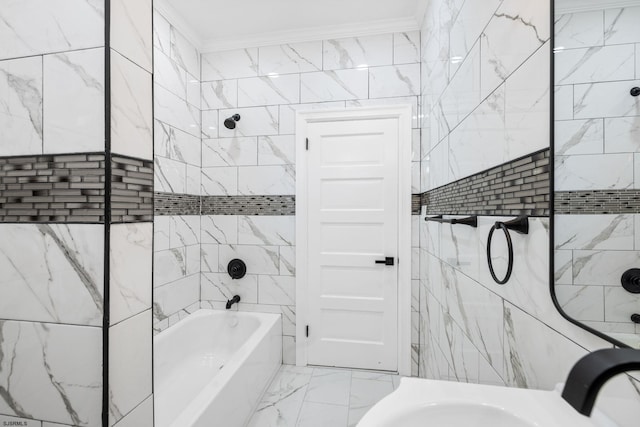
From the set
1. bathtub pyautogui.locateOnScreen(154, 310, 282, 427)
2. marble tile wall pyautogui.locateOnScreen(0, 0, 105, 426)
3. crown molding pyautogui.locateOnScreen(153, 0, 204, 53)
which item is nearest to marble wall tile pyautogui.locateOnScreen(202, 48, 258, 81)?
crown molding pyautogui.locateOnScreen(153, 0, 204, 53)

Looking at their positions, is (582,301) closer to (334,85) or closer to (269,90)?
(334,85)

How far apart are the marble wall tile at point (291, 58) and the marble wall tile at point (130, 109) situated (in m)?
1.87

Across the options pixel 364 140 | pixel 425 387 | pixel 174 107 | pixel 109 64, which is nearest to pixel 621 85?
pixel 425 387

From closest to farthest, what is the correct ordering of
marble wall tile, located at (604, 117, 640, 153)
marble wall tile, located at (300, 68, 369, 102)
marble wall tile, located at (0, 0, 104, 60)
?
marble wall tile, located at (604, 117, 640, 153), marble wall tile, located at (0, 0, 104, 60), marble wall tile, located at (300, 68, 369, 102)

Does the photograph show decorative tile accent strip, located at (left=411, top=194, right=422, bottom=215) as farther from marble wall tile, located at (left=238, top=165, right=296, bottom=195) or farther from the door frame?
marble wall tile, located at (left=238, top=165, right=296, bottom=195)

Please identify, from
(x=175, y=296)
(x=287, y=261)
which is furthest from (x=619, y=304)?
(x=175, y=296)

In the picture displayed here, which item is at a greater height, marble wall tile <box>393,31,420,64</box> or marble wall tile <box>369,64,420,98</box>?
marble wall tile <box>393,31,420,64</box>

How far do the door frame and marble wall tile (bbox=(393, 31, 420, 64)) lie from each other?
37 cm

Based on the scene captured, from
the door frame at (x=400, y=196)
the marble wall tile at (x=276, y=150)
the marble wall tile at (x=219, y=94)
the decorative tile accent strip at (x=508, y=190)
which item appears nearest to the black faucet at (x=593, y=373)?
the decorative tile accent strip at (x=508, y=190)

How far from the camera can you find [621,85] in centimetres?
49

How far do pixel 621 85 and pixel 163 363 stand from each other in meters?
2.63

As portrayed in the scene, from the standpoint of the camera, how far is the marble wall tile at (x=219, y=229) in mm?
2600

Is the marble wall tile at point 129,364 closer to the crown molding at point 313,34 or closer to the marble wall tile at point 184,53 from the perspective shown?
the marble wall tile at point 184,53

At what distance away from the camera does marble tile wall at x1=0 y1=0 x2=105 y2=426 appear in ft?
2.36
